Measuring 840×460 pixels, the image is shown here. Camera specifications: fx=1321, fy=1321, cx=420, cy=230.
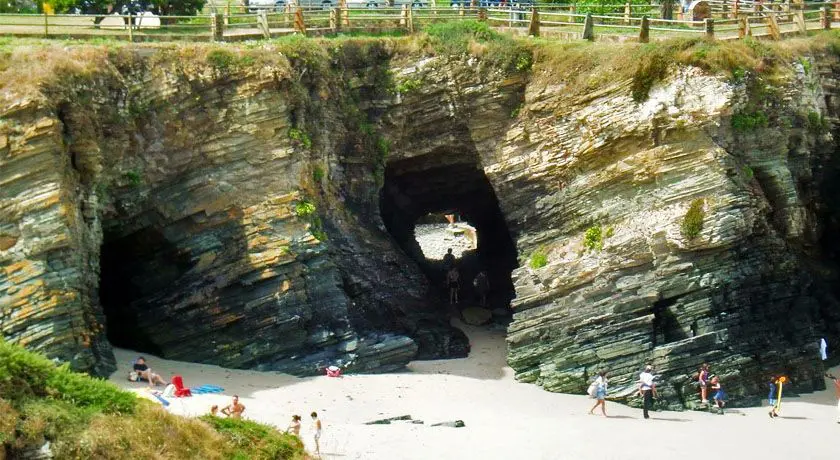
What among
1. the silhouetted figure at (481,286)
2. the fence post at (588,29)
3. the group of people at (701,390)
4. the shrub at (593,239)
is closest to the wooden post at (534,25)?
the fence post at (588,29)

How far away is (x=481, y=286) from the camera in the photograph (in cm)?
3991

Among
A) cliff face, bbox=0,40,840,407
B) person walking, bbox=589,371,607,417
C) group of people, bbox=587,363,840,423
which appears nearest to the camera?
person walking, bbox=589,371,607,417

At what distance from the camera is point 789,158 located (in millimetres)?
33000

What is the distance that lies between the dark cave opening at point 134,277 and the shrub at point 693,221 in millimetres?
11625

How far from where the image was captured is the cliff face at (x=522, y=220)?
30.7 metres

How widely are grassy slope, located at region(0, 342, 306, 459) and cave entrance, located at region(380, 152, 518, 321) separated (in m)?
14.1

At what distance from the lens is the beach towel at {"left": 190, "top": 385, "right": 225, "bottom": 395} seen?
27969 millimetres

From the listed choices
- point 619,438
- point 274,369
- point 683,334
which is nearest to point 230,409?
point 274,369

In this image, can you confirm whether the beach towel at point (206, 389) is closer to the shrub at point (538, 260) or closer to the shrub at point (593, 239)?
the shrub at point (538, 260)

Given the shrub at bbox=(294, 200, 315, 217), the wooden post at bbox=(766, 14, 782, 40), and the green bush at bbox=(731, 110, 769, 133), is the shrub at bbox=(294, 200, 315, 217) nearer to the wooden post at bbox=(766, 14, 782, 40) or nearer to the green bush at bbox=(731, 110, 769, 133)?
the green bush at bbox=(731, 110, 769, 133)

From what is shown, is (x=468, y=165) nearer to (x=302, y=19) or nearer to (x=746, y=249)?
(x=302, y=19)

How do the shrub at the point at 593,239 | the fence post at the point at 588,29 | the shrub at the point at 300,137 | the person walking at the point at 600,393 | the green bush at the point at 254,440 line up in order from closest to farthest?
the green bush at the point at 254,440, the person walking at the point at 600,393, the shrub at the point at 593,239, the shrub at the point at 300,137, the fence post at the point at 588,29

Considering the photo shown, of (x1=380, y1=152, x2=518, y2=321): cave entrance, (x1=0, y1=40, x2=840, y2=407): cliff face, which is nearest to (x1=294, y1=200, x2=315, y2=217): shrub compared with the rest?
(x1=0, y1=40, x2=840, y2=407): cliff face

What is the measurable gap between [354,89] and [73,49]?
305 inches
